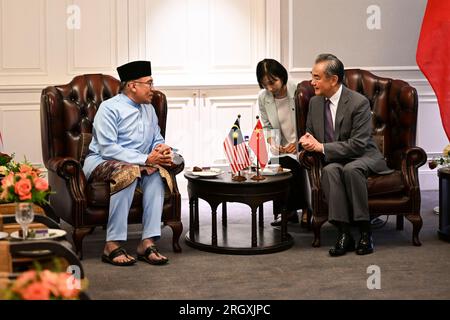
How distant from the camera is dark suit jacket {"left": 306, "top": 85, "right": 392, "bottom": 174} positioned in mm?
5684

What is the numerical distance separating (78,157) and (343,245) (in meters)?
1.87

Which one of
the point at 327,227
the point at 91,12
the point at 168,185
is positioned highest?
the point at 91,12

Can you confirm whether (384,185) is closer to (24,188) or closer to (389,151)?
(389,151)

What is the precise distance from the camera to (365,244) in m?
5.53

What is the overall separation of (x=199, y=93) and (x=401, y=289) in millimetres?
3318

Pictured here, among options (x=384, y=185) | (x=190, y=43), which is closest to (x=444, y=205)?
(x=384, y=185)

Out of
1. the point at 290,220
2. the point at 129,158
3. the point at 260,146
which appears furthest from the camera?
the point at 290,220

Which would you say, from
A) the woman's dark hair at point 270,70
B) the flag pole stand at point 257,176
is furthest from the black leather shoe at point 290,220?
the woman's dark hair at point 270,70

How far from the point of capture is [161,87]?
24.3ft

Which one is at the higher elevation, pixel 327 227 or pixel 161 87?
pixel 161 87

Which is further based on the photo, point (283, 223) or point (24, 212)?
point (283, 223)

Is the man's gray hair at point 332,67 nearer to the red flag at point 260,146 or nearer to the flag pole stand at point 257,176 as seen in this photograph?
the red flag at point 260,146
